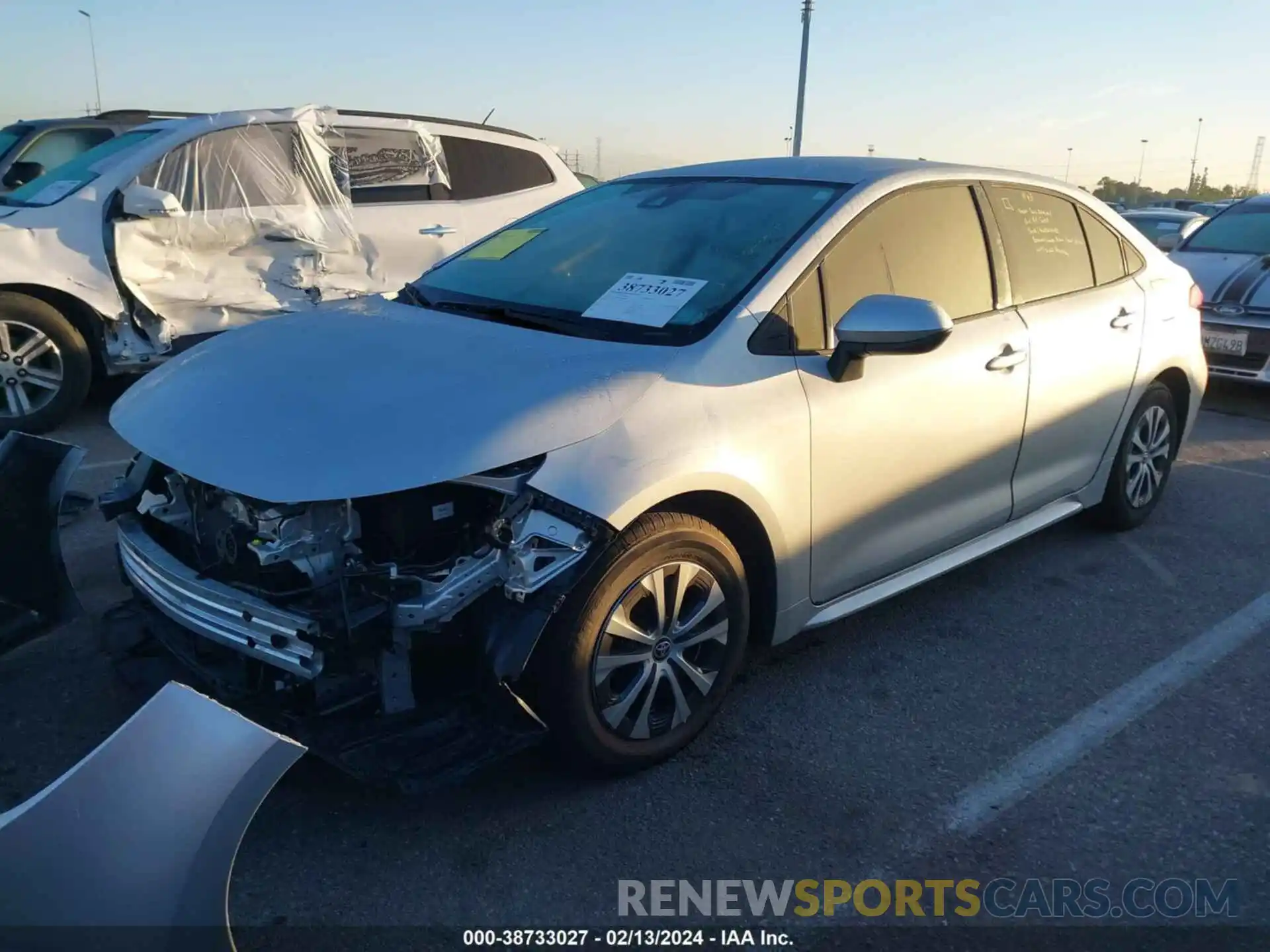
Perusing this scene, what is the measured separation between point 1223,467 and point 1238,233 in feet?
11.2

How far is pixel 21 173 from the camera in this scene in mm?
8852

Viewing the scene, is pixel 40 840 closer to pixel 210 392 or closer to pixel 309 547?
pixel 309 547

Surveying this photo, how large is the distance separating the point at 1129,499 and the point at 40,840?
4572mm

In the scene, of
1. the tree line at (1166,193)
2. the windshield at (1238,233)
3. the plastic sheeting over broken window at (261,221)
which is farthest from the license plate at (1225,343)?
the tree line at (1166,193)

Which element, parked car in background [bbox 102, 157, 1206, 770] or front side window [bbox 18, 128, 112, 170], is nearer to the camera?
parked car in background [bbox 102, 157, 1206, 770]

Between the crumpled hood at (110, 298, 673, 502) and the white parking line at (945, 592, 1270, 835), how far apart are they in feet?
4.93

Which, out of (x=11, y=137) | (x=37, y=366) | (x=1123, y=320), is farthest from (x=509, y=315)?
(x=11, y=137)

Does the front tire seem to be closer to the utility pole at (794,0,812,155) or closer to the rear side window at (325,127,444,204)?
the rear side window at (325,127,444,204)

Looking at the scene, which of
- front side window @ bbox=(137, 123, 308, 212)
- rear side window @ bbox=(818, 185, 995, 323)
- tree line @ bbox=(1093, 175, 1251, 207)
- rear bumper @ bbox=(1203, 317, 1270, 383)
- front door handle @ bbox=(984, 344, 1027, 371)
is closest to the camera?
rear side window @ bbox=(818, 185, 995, 323)

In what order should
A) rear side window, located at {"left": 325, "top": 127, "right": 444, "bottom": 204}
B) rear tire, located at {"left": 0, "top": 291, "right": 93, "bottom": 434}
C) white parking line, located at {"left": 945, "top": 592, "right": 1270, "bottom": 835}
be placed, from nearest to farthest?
white parking line, located at {"left": 945, "top": 592, "right": 1270, "bottom": 835} < rear tire, located at {"left": 0, "top": 291, "right": 93, "bottom": 434} < rear side window, located at {"left": 325, "top": 127, "right": 444, "bottom": 204}

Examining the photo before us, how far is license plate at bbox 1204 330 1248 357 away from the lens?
755 cm

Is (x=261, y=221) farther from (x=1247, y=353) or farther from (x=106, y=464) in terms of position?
(x=1247, y=353)

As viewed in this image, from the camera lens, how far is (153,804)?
6.48ft

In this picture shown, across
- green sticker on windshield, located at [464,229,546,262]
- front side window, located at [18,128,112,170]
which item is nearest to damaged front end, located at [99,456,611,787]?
green sticker on windshield, located at [464,229,546,262]
